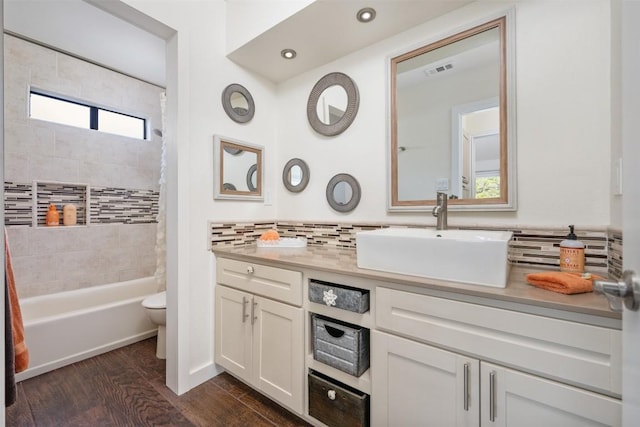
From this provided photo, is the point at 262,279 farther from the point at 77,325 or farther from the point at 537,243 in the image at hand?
the point at 77,325

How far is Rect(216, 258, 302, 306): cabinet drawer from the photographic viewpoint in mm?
1433

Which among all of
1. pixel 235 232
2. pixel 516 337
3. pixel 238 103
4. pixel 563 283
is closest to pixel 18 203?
pixel 235 232

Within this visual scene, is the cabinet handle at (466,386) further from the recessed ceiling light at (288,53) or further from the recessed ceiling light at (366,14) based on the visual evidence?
the recessed ceiling light at (288,53)

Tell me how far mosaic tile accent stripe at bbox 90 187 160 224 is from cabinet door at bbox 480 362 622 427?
3243 millimetres

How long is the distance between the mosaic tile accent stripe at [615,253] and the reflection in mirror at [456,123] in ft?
1.20

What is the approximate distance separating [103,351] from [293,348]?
69.6 inches

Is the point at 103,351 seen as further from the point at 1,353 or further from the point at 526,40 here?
→ the point at 526,40

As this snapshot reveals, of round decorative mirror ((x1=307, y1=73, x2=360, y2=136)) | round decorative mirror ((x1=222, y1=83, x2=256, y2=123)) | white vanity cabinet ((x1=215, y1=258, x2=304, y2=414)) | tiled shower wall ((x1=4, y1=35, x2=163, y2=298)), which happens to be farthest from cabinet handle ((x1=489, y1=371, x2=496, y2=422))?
tiled shower wall ((x1=4, y1=35, x2=163, y2=298))

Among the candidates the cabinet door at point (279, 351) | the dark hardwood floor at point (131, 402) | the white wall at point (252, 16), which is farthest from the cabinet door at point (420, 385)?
the white wall at point (252, 16)

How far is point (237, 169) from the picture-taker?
6.66 feet

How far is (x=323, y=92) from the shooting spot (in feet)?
6.72

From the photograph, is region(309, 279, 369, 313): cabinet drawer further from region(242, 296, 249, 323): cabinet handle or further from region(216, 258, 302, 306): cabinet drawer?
region(242, 296, 249, 323): cabinet handle

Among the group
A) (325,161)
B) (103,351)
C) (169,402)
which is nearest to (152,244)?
(103,351)

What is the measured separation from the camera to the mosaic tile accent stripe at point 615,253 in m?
0.99
